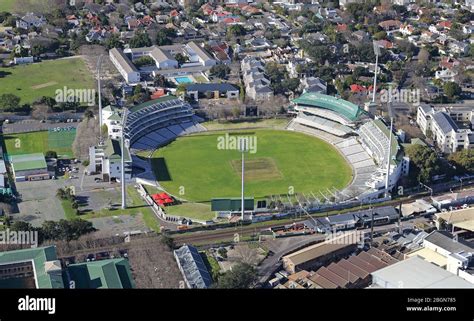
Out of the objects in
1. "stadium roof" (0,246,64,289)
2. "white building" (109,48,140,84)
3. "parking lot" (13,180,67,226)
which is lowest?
"parking lot" (13,180,67,226)

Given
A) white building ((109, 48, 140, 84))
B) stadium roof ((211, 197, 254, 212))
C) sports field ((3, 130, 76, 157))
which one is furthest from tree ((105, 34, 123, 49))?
stadium roof ((211, 197, 254, 212))

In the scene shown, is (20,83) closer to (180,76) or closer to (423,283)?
(180,76)

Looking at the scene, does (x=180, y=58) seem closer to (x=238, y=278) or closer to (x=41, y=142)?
(x=41, y=142)

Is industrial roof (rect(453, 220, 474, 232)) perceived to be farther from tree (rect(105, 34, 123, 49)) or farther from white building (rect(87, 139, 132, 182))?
tree (rect(105, 34, 123, 49))

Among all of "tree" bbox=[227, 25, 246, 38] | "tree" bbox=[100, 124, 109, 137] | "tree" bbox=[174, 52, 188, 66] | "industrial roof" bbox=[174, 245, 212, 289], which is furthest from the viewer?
"tree" bbox=[227, 25, 246, 38]
